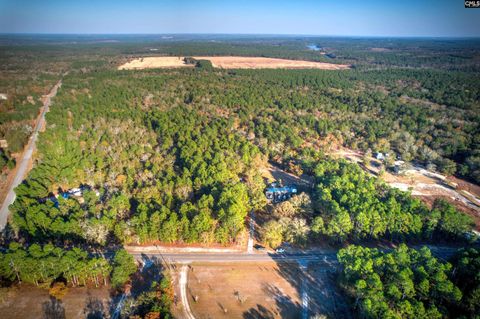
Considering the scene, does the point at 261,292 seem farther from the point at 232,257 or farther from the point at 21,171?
the point at 21,171

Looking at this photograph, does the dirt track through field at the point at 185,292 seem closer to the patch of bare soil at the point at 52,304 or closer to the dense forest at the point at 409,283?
the patch of bare soil at the point at 52,304


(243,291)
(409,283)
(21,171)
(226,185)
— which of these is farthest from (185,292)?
(21,171)

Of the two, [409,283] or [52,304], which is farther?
[52,304]

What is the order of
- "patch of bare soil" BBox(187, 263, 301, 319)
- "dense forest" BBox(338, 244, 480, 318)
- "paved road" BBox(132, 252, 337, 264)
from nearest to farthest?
"dense forest" BBox(338, 244, 480, 318) < "patch of bare soil" BBox(187, 263, 301, 319) < "paved road" BBox(132, 252, 337, 264)

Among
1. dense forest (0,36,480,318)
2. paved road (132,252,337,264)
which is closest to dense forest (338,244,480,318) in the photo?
dense forest (0,36,480,318)

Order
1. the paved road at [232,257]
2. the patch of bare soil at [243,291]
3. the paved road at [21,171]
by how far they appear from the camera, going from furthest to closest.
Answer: the paved road at [21,171], the paved road at [232,257], the patch of bare soil at [243,291]

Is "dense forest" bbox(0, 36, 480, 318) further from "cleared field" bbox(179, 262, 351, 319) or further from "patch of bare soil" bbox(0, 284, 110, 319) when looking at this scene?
"cleared field" bbox(179, 262, 351, 319)

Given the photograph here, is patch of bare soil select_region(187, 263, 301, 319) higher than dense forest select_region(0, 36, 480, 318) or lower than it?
lower

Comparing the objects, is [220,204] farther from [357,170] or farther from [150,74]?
[150,74]

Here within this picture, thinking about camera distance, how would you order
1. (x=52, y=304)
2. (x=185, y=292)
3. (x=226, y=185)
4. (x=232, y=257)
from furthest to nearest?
(x=226, y=185) → (x=232, y=257) → (x=185, y=292) → (x=52, y=304)

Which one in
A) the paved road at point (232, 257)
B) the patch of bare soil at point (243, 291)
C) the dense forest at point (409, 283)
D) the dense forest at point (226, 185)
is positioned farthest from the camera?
the paved road at point (232, 257)

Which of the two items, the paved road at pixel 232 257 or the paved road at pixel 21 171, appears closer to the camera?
the paved road at pixel 232 257

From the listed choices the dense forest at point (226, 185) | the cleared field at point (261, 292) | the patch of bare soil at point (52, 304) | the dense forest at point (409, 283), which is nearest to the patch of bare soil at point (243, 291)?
the cleared field at point (261, 292)
